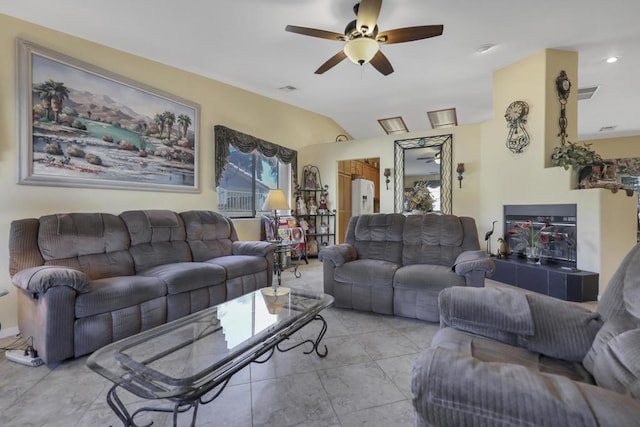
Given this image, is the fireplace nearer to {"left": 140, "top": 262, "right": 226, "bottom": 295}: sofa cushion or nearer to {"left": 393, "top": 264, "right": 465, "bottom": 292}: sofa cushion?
{"left": 393, "top": 264, "right": 465, "bottom": 292}: sofa cushion

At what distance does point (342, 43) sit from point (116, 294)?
3482 mm

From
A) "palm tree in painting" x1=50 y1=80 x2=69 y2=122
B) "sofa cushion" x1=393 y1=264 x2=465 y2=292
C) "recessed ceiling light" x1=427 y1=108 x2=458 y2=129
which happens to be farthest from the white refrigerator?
"palm tree in painting" x1=50 y1=80 x2=69 y2=122

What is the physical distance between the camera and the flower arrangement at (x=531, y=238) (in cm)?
377

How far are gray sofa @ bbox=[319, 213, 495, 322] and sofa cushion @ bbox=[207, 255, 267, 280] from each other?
0.79 m

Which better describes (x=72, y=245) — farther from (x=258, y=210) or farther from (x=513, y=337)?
(x=513, y=337)

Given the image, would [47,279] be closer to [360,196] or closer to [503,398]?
[503,398]

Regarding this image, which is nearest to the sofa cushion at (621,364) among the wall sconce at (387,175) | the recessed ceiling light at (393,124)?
the wall sconce at (387,175)

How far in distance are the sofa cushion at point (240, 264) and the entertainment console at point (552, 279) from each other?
10.6 feet

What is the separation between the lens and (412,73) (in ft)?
13.8

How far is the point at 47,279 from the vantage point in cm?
192

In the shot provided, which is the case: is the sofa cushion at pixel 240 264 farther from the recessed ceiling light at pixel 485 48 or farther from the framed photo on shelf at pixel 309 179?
the recessed ceiling light at pixel 485 48

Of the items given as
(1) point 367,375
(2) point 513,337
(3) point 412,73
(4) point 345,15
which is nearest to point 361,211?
(3) point 412,73

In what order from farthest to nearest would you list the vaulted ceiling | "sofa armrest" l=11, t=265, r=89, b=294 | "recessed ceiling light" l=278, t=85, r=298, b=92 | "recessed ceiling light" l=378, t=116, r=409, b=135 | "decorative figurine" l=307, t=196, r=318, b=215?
1. "recessed ceiling light" l=378, t=116, r=409, b=135
2. "decorative figurine" l=307, t=196, r=318, b=215
3. "recessed ceiling light" l=278, t=85, r=298, b=92
4. the vaulted ceiling
5. "sofa armrest" l=11, t=265, r=89, b=294

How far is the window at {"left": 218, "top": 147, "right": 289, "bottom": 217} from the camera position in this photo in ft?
15.2
